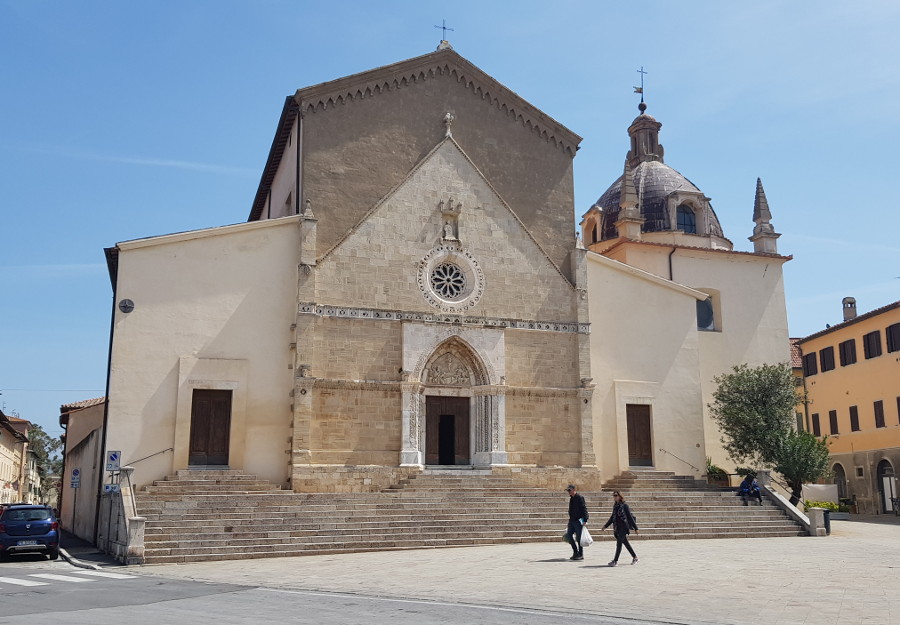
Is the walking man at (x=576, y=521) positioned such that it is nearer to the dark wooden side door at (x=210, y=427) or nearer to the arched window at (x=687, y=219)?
the dark wooden side door at (x=210, y=427)

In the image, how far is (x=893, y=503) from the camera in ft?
122

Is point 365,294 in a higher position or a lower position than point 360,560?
higher

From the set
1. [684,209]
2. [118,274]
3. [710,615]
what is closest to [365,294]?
[118,274]

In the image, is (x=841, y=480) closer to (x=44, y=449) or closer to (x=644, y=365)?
(x=644, y=365)

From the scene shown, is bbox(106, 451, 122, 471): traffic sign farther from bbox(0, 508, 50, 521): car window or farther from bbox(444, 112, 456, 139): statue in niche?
bbox(444, 112, 456, 139): statue in niche

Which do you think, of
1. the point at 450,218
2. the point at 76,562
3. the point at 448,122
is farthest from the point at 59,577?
the point at 448,122

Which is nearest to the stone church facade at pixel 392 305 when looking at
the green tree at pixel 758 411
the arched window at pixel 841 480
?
the green tree at pixel 758 411

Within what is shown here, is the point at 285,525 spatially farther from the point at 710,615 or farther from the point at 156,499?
the point at 710,615

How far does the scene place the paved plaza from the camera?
11.4 metres

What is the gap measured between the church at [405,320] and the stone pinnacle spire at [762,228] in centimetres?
980

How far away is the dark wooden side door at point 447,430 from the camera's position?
2772 cm

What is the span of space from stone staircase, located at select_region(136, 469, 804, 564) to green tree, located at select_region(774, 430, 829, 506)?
241 centimetres

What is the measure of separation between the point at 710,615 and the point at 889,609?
8.02 ft

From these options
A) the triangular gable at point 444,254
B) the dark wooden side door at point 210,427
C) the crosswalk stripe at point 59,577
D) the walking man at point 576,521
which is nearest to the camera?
the crosswalk stripe at point 59,577
